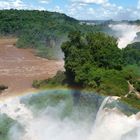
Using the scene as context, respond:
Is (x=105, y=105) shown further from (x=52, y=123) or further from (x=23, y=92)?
(x=23, y=92)

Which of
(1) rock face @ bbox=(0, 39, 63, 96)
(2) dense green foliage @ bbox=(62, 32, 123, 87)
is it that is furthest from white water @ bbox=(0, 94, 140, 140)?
(1) rock face @ bbox=(0, 39, 63, 96)

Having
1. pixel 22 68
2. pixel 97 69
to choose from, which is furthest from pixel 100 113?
pixel 22 68

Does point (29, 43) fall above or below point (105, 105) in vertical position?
below

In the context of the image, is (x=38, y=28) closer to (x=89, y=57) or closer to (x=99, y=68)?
(x=89, y=57)

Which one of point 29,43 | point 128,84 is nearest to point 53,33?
point 29,43

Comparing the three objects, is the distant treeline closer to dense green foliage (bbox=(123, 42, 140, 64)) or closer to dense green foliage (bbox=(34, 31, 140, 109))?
dense green foliage (bbox=(123, 42, 140, 64))

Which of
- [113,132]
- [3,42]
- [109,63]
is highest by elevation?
[109,63]
